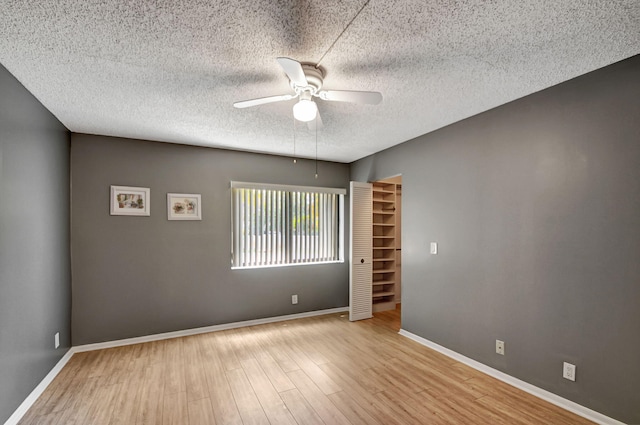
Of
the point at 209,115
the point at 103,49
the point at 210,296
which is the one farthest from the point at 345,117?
the point at 210,296

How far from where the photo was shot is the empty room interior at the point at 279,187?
1.76 meters

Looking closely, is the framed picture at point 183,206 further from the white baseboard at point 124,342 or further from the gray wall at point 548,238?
the gray wall at point 548,238

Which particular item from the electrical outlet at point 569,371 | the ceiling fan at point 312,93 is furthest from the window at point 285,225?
the electrical outlet at point 569,371

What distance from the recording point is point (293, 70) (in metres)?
1.68

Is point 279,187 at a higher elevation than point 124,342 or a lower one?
higher

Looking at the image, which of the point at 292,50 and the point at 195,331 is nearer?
the point at 292,50

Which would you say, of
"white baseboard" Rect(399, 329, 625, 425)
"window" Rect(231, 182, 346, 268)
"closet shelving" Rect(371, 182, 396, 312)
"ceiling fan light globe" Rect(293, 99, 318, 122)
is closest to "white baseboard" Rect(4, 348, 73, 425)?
"window" Rect(231, 182, 346, 268)

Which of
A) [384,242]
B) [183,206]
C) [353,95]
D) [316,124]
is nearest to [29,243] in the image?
[183,206]

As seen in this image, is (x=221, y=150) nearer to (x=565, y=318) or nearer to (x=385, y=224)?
(x=385, y=224)

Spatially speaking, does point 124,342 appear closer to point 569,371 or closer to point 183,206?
point 183,206

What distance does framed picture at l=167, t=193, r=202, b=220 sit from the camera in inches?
152

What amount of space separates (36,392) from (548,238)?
4343 millimetres

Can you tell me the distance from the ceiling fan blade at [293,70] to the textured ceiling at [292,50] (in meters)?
0.21

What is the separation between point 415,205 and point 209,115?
258 centimetres
